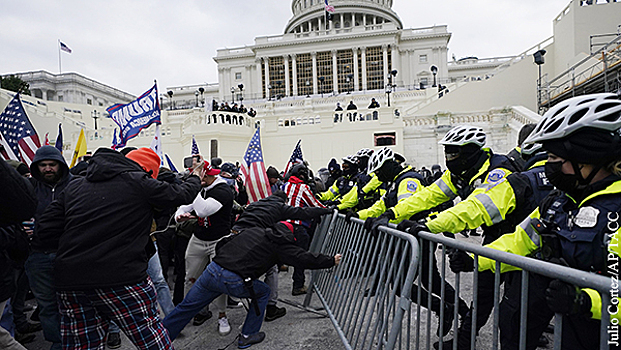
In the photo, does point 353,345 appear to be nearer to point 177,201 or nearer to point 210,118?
point 177,201

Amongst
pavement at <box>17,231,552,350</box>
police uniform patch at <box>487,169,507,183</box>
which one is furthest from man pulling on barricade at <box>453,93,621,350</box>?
pavement at <box>17,231,552,350</box>

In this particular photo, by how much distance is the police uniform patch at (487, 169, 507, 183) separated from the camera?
8.99ft

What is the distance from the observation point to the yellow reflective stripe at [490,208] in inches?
104

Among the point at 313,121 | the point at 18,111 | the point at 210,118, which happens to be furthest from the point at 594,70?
the point at 18,111

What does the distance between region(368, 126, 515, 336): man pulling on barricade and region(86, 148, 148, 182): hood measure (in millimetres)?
2053

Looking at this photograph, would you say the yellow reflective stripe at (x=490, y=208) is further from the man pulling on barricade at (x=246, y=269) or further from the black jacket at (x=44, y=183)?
the black jacket at (x=44, y=183)

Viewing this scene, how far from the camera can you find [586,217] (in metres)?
1.74

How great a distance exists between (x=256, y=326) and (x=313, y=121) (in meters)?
16.6

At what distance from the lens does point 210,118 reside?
62.5 feet

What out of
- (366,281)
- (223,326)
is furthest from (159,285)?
(366,281)

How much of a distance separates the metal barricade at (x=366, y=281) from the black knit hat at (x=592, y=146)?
104 centimetres

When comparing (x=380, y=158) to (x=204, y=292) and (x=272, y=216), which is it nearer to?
(x=272, y=216)

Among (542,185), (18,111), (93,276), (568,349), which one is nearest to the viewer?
(568,349)

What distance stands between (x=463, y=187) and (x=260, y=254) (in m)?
2.04
